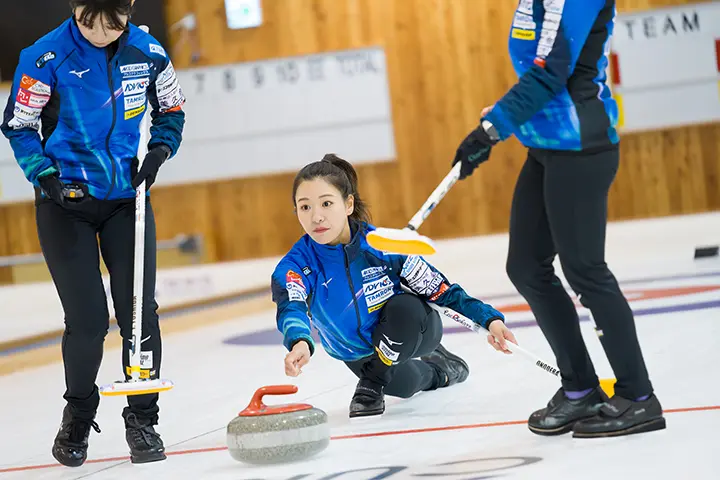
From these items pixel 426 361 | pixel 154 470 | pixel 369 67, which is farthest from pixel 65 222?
pixel 369 67

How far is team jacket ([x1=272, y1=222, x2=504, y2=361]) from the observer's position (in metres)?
2.33

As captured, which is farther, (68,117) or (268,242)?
(268,242)

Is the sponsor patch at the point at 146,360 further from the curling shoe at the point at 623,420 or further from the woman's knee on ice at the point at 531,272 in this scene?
the curling shoe at the point at 623,420

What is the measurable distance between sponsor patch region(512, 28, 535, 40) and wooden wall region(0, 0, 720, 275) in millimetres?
6166

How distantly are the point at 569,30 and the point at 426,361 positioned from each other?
1.06 m

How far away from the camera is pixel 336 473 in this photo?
182cm

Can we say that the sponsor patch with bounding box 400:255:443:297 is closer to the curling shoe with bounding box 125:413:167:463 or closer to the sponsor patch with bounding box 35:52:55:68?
the curling shoe with bounding box 125:413:167:463

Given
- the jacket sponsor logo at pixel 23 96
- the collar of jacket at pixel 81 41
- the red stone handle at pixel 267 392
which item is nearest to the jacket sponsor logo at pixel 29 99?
the jacket sponsor logo at pixel 23 96

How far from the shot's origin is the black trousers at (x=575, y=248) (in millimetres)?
1843

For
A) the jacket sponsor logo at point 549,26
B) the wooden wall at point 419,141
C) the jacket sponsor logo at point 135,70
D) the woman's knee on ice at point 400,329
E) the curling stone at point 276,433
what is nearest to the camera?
the jacket sponsor logo at point 549,26

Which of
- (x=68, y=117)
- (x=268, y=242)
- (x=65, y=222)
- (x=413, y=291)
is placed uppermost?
(x=68, y=117)

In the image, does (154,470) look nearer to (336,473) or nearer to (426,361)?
(336,473)

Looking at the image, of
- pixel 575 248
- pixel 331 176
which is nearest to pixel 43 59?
pixel 331 176

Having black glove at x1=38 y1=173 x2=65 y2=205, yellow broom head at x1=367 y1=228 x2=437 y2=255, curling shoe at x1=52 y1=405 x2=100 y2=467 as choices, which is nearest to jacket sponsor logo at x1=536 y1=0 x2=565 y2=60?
yellow broom head at x1=367 y1=228 x2=437 y2=255
